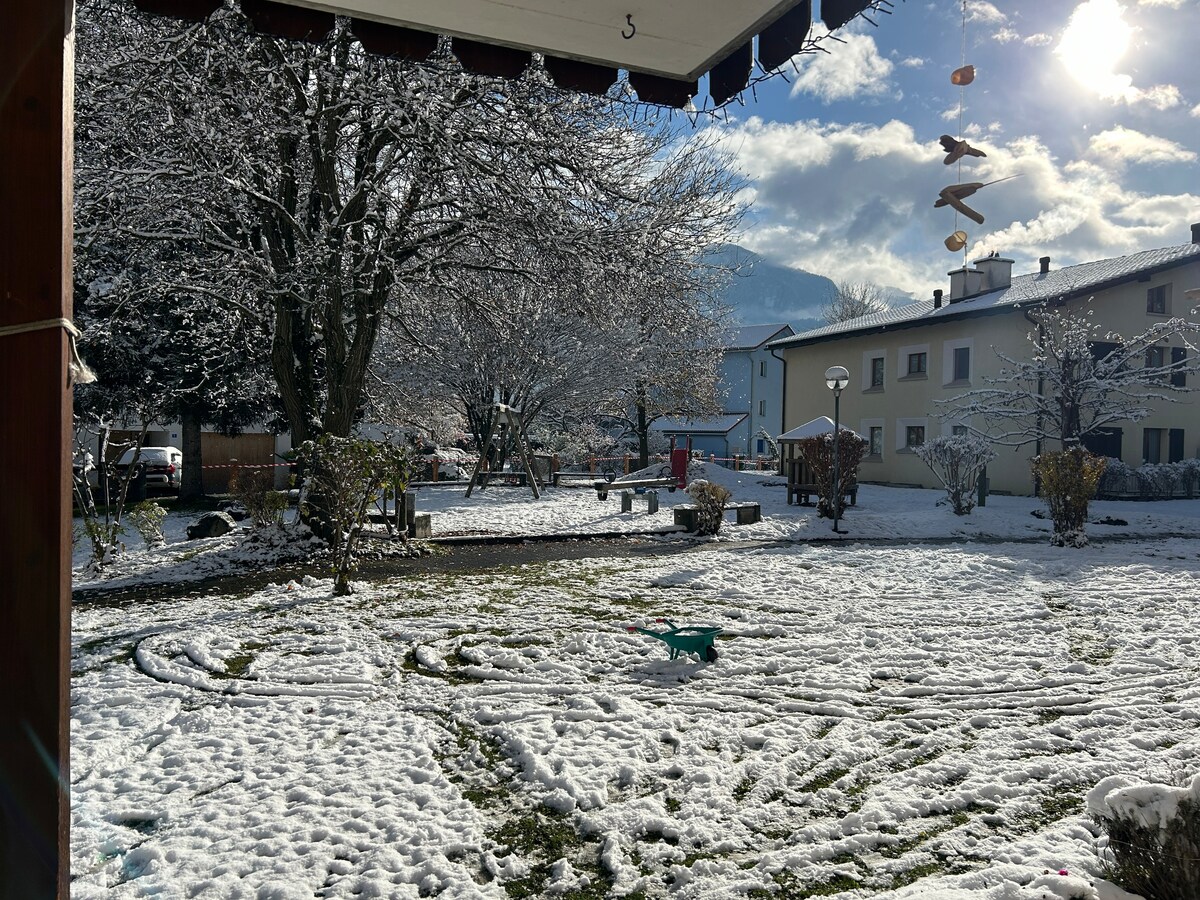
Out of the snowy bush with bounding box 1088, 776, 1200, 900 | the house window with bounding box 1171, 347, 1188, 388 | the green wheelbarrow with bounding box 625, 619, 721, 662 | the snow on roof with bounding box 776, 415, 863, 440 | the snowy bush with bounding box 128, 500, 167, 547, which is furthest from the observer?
the house window with bounding box 1171, 347, 1188, 388

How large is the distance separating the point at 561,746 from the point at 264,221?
9217 mm

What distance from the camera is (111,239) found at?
9648 mm

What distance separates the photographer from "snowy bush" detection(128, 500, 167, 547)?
1050 cm

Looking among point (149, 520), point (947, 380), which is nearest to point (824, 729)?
point (149, 520)

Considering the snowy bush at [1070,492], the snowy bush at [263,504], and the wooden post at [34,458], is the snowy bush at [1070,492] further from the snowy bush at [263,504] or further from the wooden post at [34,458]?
the wooden post at [34,458]

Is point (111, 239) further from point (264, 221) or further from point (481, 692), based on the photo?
point (481, 692)

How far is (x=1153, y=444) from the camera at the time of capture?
78.6ft

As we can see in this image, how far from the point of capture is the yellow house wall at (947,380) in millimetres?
22797

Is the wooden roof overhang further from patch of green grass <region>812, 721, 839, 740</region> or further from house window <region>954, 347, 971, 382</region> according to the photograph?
house window <region>954, 347, 971, 382</region>

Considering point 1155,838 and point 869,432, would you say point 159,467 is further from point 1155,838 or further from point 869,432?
point 1155,838

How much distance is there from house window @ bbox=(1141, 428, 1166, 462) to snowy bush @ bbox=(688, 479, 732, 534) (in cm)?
1793

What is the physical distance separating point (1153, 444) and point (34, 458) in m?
29.2

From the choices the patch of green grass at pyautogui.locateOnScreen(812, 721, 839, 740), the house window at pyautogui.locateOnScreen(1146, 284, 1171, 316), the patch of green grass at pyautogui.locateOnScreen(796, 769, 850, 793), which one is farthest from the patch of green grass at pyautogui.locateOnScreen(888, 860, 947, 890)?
the house window at pyautogui.locateOnScreen(1146, 284, 1171, 316)

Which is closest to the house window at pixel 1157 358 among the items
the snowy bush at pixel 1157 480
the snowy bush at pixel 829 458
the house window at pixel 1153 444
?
the house window at pixel 1153 444
